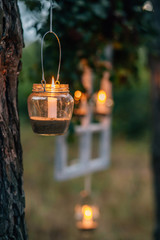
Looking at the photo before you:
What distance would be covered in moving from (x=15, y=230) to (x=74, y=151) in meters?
5.73

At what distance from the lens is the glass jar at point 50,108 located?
1.08 m

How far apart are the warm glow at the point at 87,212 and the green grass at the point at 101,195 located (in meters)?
0.11

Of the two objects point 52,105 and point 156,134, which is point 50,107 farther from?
point 156,134

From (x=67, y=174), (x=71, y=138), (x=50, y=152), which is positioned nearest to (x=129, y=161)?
(x=50, y=152)

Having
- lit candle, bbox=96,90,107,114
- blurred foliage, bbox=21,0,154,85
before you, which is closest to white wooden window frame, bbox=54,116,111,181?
lit candle, bbox=96,90,107,114

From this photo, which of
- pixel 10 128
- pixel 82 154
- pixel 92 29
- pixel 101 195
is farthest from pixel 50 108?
pixel 101 195

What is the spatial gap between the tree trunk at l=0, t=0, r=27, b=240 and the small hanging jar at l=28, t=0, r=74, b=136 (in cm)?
8

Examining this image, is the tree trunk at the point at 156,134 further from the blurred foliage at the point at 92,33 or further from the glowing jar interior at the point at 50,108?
the glowing jar interior at the point at 50,108

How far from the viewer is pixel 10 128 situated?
111cm

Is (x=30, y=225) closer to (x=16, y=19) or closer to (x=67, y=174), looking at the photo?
(x=67, y=174)

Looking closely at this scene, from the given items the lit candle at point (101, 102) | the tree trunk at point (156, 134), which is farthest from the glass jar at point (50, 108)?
the tree trunk at point (156, 134)

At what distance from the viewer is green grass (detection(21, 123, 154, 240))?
15.4ft

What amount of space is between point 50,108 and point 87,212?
8.46 feet

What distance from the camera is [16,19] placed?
1.07m
